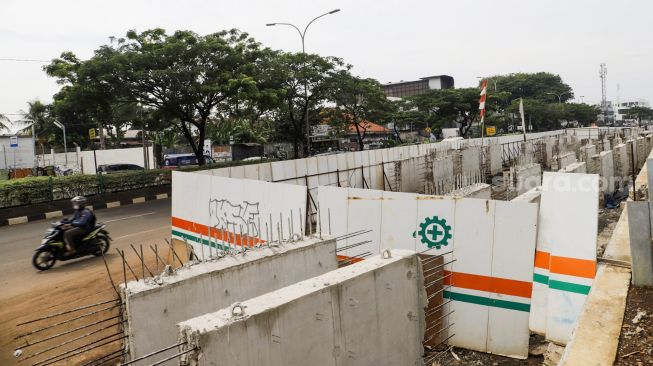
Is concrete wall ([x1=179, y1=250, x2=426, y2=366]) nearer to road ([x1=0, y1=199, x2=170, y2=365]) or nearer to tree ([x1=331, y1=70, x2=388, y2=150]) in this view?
road ([x1=0, y1=199, x2=170, y2=365])

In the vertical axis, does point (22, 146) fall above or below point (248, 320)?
above

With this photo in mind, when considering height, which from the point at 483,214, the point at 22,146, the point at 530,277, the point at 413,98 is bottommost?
the point at 530,277

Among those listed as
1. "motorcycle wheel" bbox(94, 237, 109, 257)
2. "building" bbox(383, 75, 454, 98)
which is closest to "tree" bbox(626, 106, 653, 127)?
"building" bbox(383, 75, 454, 98)

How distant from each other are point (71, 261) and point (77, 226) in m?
1.00

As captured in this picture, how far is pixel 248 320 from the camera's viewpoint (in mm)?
2783

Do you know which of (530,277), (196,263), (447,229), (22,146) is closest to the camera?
(196,263)

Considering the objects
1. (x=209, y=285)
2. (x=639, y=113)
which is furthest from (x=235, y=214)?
(x=639, y=113)

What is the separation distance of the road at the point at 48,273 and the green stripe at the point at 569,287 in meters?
6.54

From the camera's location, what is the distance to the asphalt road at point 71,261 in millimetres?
8672

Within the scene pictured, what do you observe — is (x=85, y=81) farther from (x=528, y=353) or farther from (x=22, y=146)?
(x=22, y=146)

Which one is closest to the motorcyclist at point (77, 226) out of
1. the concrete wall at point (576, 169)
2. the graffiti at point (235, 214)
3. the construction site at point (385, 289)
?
the construction site at point (385, 289)

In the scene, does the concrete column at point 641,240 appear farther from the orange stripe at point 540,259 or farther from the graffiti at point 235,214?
Answer: the graffiti at point 235,214

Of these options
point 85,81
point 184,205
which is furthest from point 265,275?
point 85,81

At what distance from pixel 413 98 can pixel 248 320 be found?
4809 centimetres
